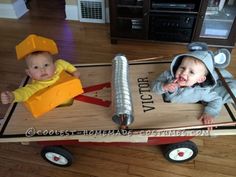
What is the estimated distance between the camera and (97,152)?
45.3 inches

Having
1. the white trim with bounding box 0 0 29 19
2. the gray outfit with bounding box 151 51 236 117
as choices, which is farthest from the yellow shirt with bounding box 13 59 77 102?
the white trim with bounding box 0 0 29 19

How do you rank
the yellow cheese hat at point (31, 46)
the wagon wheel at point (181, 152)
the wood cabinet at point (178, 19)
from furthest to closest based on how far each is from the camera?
the wood cabinet at point (178, 19), the wagon wheel at point (181, 152), the yellow cheese hat at point (31, 46)

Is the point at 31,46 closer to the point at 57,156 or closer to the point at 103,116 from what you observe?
the point at 103,116

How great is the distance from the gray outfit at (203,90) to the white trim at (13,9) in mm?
1950

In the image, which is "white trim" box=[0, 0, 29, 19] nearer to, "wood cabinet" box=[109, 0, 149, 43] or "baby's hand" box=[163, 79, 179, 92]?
"wood cabinet" box=[109, 0, 149, 43]

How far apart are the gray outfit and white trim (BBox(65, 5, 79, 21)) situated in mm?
1586

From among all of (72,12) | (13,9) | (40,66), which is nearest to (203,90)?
(40,66)

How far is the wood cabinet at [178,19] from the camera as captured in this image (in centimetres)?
167

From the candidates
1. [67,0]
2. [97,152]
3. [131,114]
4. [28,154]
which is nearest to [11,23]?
[67,0]

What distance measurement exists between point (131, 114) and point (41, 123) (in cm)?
37

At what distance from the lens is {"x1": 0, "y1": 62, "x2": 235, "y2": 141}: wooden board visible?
A: 903 millimetres

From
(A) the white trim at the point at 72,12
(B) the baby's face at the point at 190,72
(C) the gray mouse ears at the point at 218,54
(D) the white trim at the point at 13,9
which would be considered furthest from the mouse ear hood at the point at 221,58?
(D) the white trim at the point at 13,9

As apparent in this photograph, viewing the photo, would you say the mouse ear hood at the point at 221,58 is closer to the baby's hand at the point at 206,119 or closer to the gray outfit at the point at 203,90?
the gray outfit at the point at 203,90

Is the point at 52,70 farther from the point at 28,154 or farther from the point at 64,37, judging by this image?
the point at 64,37
